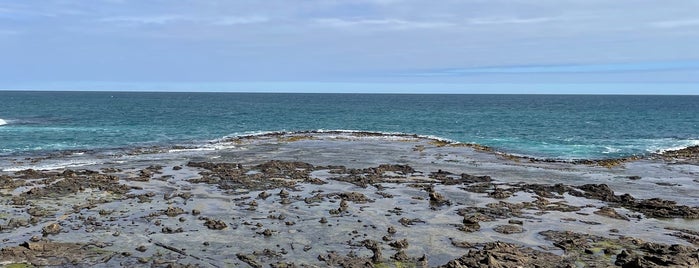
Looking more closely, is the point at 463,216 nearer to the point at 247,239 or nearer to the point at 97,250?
the point at 247,239

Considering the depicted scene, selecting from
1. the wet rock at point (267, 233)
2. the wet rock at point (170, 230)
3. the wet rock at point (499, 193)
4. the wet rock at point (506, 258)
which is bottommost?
the wet rock at point (170, 230)

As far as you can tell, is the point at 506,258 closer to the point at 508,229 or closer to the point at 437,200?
the point at 508,229

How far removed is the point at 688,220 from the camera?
23.9 meters

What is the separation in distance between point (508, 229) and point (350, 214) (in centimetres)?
684

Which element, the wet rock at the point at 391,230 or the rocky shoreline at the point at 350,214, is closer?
the rocky shoreline at the point at 350,214

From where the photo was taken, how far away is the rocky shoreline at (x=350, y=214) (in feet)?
60.0

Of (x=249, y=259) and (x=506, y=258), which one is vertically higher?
(x=506, y=258)

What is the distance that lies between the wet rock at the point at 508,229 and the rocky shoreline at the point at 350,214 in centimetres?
8

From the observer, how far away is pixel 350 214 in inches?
975

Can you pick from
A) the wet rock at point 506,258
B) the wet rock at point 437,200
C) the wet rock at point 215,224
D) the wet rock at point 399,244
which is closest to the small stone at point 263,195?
the wet rock at point 215,224

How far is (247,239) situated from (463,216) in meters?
9.68

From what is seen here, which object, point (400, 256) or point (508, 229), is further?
point (508, 229)

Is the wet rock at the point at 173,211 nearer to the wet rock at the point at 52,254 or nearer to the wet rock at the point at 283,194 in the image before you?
the wet rock at the point at 52,254

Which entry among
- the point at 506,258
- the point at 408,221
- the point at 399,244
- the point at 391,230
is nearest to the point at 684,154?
the point at 408,221
